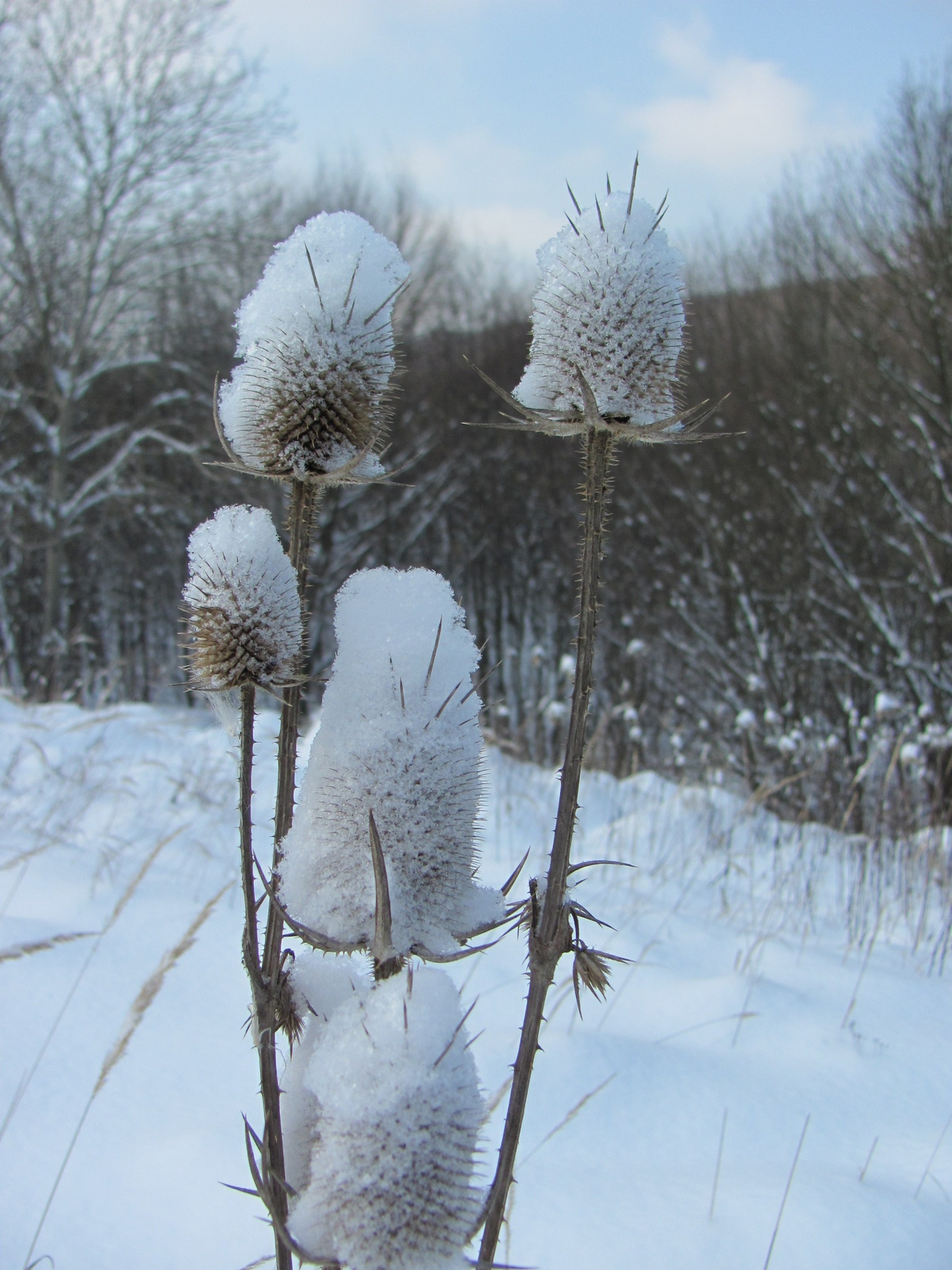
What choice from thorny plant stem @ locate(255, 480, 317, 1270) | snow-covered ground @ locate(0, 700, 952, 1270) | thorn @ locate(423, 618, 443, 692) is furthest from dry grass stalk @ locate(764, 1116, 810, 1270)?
thorn @ locate(423, 618, 443, 692)

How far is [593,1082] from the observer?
2.31 meters

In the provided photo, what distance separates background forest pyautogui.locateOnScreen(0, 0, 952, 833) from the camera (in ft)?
34.2

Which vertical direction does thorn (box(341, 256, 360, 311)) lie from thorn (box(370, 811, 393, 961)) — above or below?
above

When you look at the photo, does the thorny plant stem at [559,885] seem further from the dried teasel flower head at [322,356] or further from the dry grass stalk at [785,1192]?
the dry grass stalk at [785,1192]

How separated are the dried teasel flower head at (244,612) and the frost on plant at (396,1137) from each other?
1.16ft

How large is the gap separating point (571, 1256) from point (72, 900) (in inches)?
89.9

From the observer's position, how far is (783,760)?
7949 mm

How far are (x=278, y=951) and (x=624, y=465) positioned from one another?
759 inches

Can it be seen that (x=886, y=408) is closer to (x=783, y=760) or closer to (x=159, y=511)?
(x=783, y=760)

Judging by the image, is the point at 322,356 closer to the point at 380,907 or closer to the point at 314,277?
the point at 314,277

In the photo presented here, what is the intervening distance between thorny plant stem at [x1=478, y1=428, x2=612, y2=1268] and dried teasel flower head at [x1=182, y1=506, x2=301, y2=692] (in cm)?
32

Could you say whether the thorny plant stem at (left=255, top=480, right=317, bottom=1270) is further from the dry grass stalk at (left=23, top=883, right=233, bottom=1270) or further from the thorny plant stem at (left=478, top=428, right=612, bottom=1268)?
the dry grass stalk at (left=23, top=883, right=233, bottom=1270)

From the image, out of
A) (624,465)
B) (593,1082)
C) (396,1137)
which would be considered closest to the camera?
(396,1137)

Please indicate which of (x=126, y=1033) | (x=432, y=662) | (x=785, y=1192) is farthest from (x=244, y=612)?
(x=785, y=1192)
